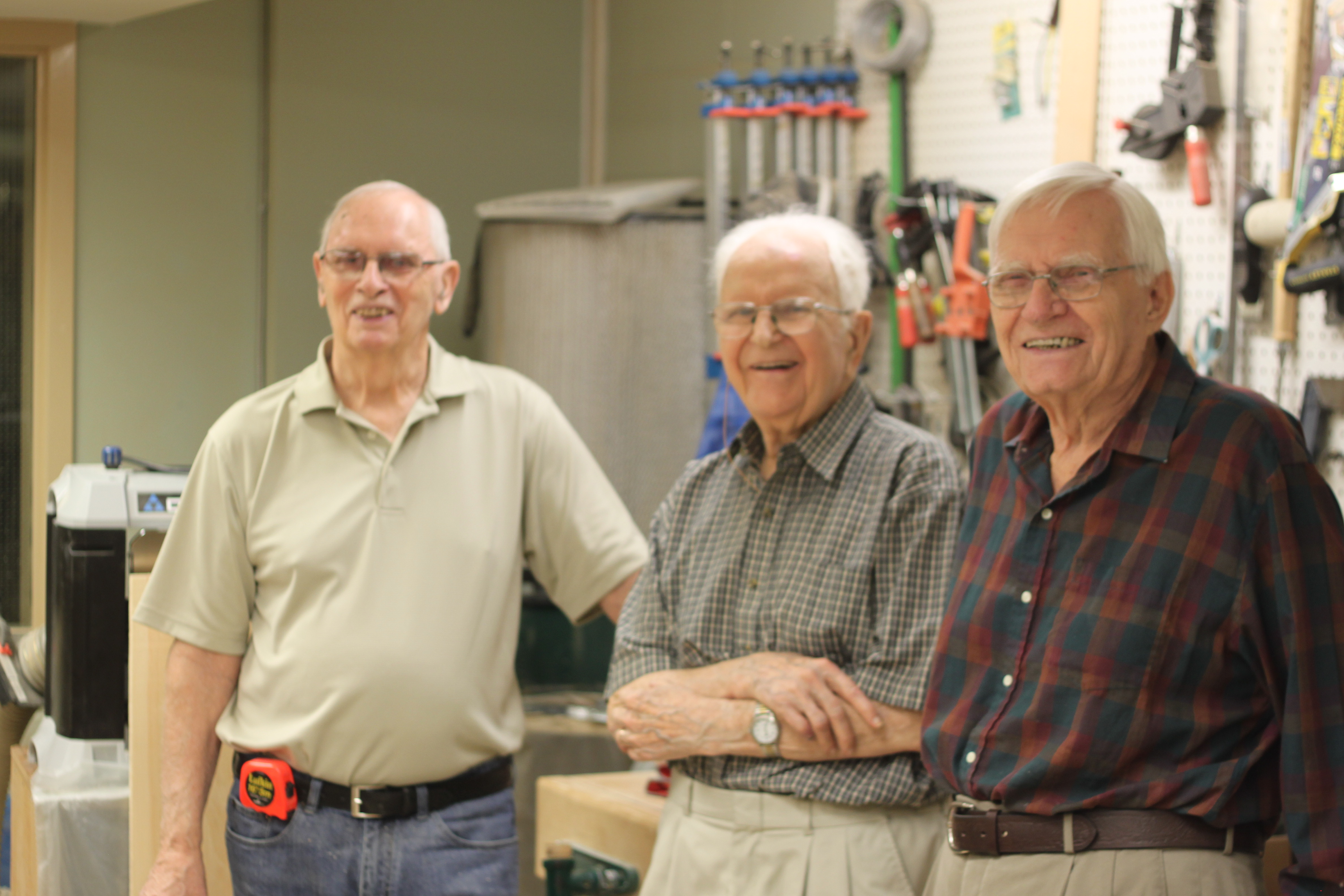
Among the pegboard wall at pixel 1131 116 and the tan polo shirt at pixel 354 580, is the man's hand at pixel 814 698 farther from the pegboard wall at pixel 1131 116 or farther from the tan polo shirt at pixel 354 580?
the pegboard wall at pixel 1131 116

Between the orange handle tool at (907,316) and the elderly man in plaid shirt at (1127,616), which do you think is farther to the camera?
the orange handle tool at (907,316)

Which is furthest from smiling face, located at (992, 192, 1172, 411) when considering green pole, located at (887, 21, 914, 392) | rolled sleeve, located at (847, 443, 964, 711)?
green pole, located at (887, 21, 914, 392)

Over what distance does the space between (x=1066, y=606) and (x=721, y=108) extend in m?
2.68

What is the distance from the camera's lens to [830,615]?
1902 millimetres

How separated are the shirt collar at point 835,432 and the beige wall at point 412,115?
4.76 ft

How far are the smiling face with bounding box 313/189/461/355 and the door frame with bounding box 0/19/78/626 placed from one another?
0.58 meters

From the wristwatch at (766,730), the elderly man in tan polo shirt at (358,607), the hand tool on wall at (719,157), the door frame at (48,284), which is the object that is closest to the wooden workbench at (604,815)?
the elderly man in tan polo shirt at (358,607)

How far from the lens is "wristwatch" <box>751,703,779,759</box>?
1878 mm

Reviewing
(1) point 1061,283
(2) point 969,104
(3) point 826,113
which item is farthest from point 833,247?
(3) point 826,113

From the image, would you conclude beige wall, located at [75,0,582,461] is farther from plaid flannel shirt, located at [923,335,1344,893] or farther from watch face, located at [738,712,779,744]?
plaid flannel shirt, located at [923,335,1344,893]

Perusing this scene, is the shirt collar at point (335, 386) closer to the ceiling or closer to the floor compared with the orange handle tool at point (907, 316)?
closer to the floor

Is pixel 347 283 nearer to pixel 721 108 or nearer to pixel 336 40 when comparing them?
pixel 336 40

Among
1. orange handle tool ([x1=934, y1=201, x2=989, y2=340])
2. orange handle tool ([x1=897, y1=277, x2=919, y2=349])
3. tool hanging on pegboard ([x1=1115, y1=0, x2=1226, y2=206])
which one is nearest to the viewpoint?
tool hanging on pegboard ([x1=1115, y1=0, x2=1226, y2=206])

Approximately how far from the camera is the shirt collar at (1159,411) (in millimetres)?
1621
